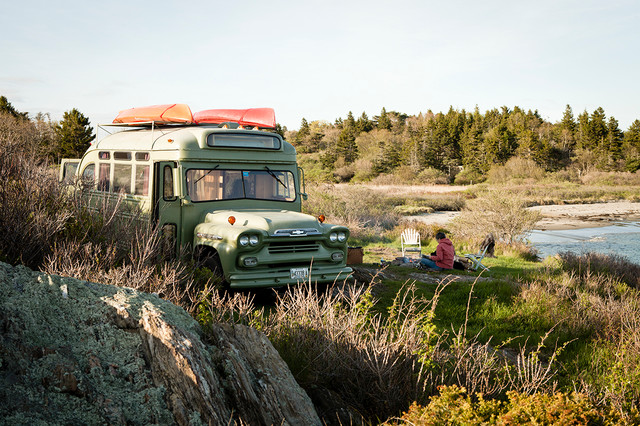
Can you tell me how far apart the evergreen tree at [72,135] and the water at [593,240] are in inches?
1516

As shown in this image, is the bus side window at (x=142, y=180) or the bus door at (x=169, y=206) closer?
the bus door at (x=169, y=206)

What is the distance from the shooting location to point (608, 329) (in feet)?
29.1

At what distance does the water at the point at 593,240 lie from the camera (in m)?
21.8

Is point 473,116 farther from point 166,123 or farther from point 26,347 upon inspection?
point 26,347

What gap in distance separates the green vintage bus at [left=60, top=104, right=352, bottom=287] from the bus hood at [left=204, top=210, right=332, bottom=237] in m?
0.02

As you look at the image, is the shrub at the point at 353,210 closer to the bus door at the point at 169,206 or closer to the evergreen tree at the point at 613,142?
the bus door at the point at 169,206

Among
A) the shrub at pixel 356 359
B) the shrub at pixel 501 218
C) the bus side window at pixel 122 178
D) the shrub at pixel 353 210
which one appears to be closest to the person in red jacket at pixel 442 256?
the bus side window at pixel 122 178

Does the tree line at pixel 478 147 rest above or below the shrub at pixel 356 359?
above

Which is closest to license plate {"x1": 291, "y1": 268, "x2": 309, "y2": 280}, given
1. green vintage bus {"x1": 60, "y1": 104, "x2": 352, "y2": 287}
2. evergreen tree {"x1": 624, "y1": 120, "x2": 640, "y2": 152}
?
green vintage bus {"x1": 60, "y1": 104, "x2": 352, "y2": 287}

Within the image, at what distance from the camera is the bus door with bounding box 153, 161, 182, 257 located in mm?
8180

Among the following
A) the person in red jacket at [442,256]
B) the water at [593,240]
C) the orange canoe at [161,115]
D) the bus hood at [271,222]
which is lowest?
the water at [593,240]

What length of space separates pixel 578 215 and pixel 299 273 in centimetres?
3569

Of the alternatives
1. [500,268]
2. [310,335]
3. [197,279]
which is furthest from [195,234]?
[500,268]

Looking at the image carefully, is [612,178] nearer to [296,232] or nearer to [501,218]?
[501,218]
